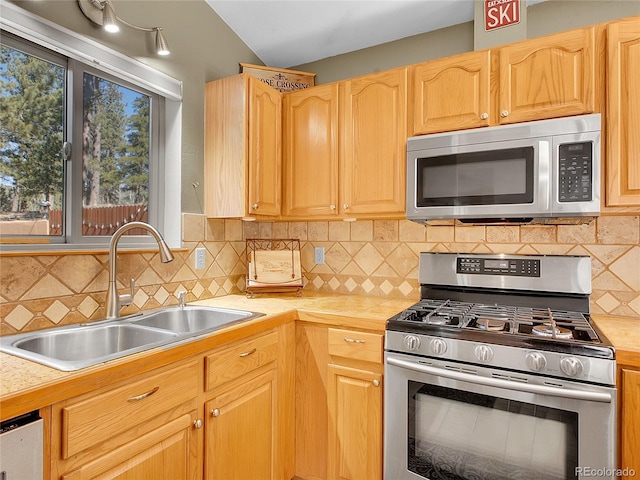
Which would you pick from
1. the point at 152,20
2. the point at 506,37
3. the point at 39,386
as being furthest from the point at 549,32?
the point at 39,386

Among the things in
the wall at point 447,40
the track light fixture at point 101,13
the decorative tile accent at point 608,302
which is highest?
the wall at point 447,40

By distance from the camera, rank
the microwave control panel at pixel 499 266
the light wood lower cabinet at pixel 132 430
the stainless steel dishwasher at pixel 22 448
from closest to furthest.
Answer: the stainless steel dishwasher at pixel 22 448, the light wood lower cabinet at pixel 132 430, the microwave control panel at pixel 499 266

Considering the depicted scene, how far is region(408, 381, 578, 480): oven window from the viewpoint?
4.41 feet

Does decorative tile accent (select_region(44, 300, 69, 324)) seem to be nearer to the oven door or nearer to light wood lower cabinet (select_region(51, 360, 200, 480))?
light wood lower cabinet (select_region(51, 360, 200, 480))

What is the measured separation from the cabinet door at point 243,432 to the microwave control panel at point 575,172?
4.90ft

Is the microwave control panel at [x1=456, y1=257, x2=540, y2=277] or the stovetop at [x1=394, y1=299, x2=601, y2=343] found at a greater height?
the microwave control panel at [x1=456, y1=257, x2=540, y2=277]

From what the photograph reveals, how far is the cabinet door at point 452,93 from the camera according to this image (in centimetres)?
181

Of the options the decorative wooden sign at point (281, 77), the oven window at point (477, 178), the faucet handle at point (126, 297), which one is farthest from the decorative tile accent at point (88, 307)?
the decorative wooden sign at point (281, 77)

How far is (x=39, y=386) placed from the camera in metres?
0.93

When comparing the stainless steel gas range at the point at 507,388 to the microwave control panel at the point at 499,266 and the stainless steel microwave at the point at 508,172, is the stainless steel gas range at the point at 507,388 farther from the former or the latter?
the stainless steel microwave at the point at 508,172

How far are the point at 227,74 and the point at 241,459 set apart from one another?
2131mm

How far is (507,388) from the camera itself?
55.2 inches

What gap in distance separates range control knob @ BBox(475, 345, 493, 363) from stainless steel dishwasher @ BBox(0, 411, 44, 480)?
1382 mm

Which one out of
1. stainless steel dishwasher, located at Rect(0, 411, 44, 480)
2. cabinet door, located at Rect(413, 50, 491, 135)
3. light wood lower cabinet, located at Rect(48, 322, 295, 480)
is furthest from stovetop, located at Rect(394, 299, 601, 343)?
stainless steel dishwasher, located at Rect(0, 411, 44, 480)
